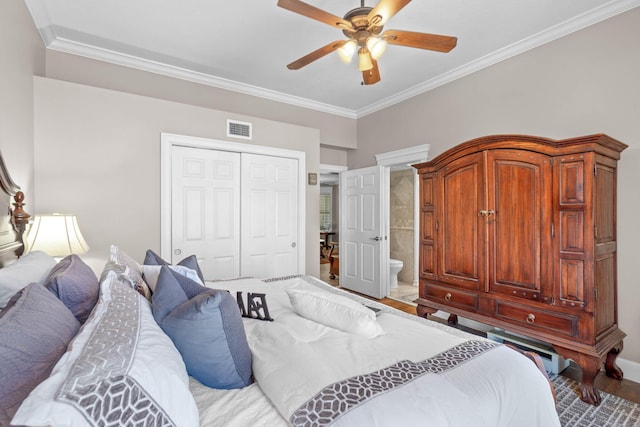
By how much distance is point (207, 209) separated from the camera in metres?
3.35

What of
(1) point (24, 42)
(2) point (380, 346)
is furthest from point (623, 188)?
(1) point (24, 42)

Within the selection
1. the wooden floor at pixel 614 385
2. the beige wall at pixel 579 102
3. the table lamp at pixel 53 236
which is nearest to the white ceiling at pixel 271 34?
the beige wall at pixel 579 102

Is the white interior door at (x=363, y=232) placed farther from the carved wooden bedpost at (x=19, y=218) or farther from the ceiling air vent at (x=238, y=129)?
the carved wooden bedpost at (x=19, y=218)

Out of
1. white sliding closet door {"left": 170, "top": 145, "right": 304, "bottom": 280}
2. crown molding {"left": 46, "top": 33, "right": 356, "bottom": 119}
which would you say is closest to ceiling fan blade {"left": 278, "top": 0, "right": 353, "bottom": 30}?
white sliding closet door {"left": 170, "top": 145, "right": 304, "bottom": 280}

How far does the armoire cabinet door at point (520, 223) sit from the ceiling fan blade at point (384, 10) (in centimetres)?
138

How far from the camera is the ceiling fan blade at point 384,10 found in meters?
1.76

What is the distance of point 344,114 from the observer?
Result: 4855mm

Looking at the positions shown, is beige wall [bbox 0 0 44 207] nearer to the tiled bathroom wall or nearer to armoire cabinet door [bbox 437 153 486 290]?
armoire cabinet door [bbox 437 153 486 290]

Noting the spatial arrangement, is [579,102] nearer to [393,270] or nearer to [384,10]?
[384,10]

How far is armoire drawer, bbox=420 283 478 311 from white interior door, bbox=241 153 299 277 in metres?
1.64

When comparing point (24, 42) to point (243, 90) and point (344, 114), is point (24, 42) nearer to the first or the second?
point (243, 90)

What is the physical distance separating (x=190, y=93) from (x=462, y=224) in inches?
130

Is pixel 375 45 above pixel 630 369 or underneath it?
above

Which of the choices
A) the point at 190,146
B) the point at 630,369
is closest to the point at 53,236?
the point at 190,146
